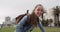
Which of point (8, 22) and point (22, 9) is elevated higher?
point (22, 9)

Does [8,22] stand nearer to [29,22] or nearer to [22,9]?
[22,9]

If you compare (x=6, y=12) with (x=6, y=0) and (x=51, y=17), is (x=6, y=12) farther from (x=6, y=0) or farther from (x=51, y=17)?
(x=51, y=17)

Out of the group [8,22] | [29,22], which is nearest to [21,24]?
[29,22]

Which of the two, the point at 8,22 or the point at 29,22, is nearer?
the point at 29,22

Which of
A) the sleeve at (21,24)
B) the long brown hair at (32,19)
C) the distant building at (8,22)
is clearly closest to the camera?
the sleeve at (21,24)

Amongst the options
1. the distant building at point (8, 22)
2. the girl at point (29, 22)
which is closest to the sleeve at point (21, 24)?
the girl at point (29, 22)

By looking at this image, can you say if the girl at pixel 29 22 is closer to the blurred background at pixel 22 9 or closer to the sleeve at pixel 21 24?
the sleeve at pixel 21 24

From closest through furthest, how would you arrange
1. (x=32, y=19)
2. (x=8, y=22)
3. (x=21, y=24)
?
(x=21, y=24)
(x=32, y=19)
(x=8, y=22)

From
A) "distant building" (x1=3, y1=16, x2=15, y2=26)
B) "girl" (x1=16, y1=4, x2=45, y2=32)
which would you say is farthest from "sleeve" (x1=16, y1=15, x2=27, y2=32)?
"distant building" (x1=3, y1=16, x2=15, y2=26)

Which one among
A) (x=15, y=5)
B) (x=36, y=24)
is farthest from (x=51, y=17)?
(x=36, y=24)

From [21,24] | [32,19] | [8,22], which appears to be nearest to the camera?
[21,24]

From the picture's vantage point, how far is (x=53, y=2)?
2611 mm

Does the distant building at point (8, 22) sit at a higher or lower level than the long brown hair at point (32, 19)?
lower

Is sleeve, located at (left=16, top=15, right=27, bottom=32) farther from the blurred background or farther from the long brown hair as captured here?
the blurred background
